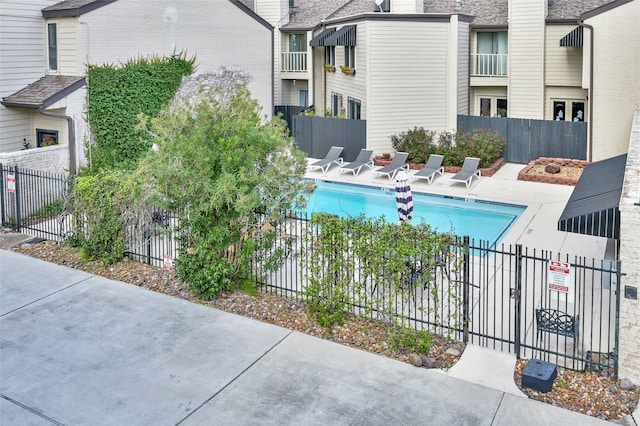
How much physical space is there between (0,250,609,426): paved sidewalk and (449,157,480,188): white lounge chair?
555 inches

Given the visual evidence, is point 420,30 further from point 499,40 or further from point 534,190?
point 534,190

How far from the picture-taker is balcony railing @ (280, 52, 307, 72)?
36.4 metres

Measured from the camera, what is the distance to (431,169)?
82.3ft

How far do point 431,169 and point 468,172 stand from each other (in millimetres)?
1368

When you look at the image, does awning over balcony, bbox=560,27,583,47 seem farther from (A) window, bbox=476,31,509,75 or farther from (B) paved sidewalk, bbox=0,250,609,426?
(B) paved sidewalk, bbox=0,250,609,426

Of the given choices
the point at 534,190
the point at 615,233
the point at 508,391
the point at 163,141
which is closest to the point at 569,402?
the point at 508,391

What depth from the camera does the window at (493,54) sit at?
3027cm

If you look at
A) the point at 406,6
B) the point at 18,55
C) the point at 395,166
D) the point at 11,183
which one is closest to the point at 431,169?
the point at 395,166

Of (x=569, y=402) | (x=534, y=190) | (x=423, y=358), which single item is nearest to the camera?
(x=569, y=402)

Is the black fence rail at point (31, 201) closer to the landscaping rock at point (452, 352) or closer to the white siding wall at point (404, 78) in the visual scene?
the landscaping rock at point (452, 352)

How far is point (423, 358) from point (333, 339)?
5.24 feet

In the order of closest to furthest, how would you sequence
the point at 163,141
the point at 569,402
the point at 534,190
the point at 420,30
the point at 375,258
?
the point at 569,402 < the point at 375,258 < the point at 163,141 < the point at 534,190 < the point at 420,30

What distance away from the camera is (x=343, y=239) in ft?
36.9

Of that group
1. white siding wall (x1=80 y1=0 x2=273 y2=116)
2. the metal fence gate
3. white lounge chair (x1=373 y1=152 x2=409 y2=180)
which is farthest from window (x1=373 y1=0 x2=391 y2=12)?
the metal fence gate
